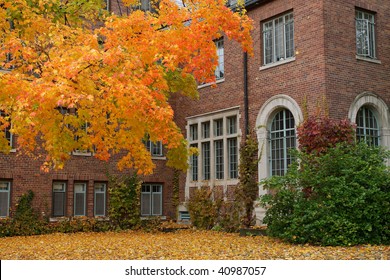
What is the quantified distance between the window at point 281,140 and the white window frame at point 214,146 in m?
1.54

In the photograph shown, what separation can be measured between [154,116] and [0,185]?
1133 centimetres

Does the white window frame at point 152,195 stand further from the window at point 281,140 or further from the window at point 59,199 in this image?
the window at point 281,140

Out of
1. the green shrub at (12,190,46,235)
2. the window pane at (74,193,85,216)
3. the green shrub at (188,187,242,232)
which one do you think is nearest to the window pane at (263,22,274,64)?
the green shrub at (188,187,242,232)

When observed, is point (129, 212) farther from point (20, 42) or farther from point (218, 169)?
point (20, 42)

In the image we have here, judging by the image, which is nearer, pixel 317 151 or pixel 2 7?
pixel 2 7

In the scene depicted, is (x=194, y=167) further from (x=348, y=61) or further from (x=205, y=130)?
(x=348, y=61)

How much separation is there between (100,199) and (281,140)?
25.8 ft

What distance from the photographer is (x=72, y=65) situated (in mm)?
10273

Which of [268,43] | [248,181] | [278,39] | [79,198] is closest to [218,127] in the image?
[248,181]

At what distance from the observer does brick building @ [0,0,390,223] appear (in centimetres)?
1844

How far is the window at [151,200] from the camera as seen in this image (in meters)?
24.1

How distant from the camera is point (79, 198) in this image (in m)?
22.7

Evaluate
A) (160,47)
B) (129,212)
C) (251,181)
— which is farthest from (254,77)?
(160,47)

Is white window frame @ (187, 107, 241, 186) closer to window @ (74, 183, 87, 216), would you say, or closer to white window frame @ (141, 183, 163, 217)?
white window frame @ (141, 183, 163, 217)
